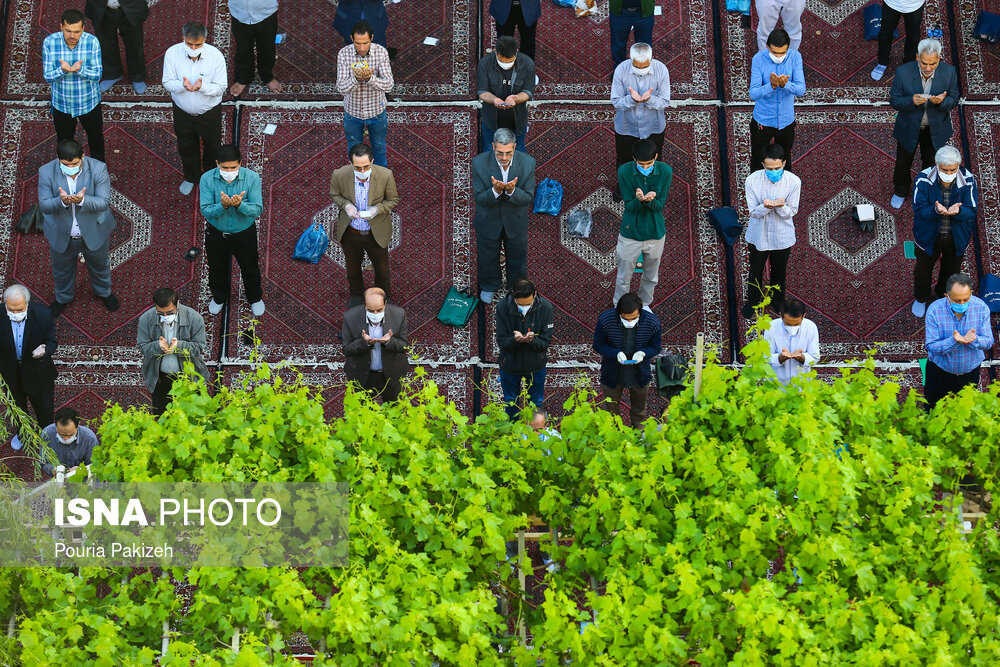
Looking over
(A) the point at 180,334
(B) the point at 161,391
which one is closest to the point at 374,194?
(A) the point at 180,334

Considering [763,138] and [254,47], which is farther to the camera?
[254,47]

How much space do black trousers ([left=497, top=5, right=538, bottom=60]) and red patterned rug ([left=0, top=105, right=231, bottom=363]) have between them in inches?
101

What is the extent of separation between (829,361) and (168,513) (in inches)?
239

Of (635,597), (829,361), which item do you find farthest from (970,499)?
(829,361)

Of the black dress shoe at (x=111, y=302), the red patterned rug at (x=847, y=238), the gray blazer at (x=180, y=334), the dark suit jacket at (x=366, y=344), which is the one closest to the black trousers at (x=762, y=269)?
the red patterned rug at (x=847, y=238)

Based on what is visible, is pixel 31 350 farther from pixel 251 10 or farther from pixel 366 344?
pixel 251 10

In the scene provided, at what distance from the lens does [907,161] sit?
36.5 ft

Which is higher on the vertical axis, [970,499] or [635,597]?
[970,499]

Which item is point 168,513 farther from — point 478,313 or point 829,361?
point 829,361

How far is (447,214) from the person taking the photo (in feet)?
37.5

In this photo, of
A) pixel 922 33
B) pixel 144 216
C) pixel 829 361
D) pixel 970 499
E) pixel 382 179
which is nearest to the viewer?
pixel 970 499

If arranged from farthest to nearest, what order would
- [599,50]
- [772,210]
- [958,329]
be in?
[599,50], [772,210], [958,329]

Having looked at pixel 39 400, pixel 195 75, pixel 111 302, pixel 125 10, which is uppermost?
pixel 125 10

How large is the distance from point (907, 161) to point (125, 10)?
6735 mm
